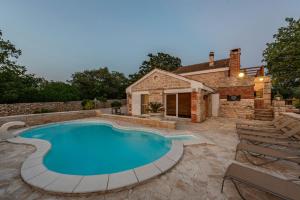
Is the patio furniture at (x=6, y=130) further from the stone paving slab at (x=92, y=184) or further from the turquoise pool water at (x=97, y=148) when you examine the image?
the stone paving slab at (x=92, y=184)

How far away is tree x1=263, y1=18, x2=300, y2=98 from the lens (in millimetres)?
14727

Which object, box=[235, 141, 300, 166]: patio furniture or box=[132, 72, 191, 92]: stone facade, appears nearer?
box=[235, 141, 300, 166]: patio furniture

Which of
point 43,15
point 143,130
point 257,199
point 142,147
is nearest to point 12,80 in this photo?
point 43,15

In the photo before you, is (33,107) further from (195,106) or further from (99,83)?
(195,106)

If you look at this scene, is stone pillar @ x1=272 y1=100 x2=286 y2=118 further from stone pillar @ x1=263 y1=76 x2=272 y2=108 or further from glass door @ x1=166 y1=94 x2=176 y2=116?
glass door @ x1=166 y1=94 x2=176 y2=116

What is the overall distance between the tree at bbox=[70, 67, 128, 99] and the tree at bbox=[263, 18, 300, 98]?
25.2 m

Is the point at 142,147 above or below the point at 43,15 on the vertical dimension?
below

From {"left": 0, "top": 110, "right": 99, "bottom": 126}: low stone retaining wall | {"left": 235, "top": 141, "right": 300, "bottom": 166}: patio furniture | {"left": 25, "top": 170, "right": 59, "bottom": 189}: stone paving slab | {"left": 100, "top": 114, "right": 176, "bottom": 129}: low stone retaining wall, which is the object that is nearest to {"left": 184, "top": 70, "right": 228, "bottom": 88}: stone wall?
{"left": 100, "top": 114, "right": 176, "bottom": 129}: low stone retaining wall

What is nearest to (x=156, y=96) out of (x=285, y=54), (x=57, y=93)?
(x=57, y=93)

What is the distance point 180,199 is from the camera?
2.47 metres

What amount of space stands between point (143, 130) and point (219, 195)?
5.62 meters

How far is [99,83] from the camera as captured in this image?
25.6 m

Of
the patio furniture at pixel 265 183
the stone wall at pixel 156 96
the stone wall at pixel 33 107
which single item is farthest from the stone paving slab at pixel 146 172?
the stone wall at pixel 33 107

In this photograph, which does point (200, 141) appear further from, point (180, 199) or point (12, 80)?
point (12, 80)
